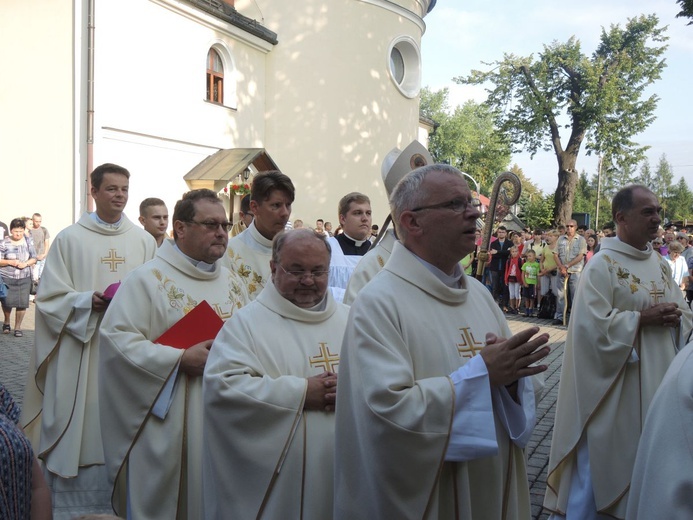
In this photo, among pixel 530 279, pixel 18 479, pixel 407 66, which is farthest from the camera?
pixel 407 66

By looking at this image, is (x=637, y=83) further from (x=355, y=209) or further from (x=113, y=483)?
(x=113, y=483)

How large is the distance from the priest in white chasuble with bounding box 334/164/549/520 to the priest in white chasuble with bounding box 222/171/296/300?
1920 millimetres

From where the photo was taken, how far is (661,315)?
175 inches

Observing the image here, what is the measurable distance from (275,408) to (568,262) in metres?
12.4

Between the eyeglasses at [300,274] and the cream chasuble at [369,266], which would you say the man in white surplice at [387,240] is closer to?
the cream chasuble at [369,266]

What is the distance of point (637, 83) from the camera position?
112ft

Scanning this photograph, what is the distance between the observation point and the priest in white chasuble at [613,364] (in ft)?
14.6

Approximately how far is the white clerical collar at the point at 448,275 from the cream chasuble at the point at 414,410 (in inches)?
1.2

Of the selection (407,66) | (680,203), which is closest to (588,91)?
(407,66)

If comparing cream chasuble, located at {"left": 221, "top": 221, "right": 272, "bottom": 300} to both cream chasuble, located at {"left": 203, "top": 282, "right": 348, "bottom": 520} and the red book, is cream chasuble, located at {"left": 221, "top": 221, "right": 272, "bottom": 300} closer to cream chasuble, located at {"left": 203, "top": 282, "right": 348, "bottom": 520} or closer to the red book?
the red book

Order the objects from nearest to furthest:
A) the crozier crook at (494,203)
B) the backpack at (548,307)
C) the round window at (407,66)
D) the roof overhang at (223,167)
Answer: the crozier crook at (494,203)
the backpack at (548,307)
the roof overhang at (223,167)
the round window at (407,66)

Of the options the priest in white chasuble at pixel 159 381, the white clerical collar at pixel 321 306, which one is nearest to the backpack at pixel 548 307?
the priest in white chasuble at pixel 159 381

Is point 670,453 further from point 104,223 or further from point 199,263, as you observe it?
point 104,223

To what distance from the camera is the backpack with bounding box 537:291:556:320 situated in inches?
632
